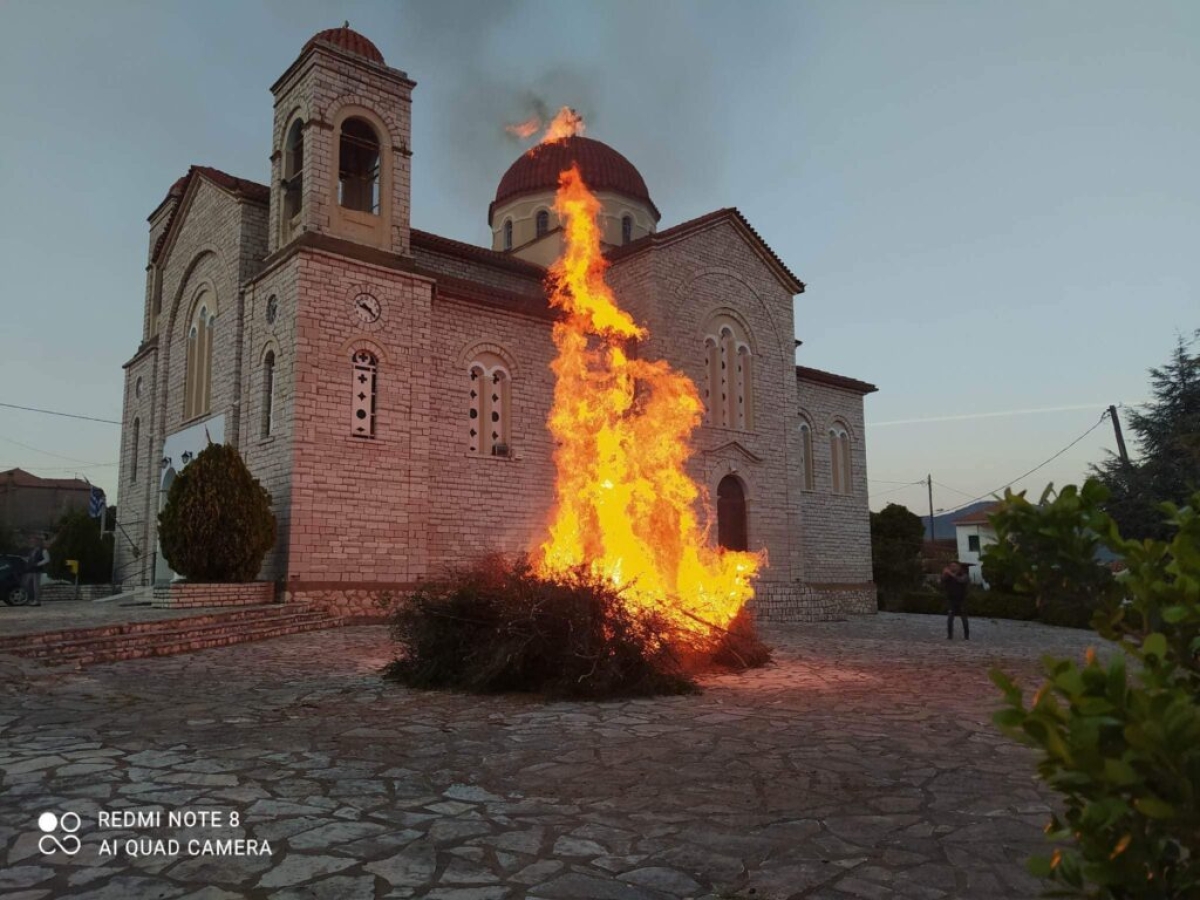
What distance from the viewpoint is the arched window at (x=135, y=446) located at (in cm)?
2295

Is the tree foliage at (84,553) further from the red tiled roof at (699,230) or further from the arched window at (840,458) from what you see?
the arched window at (840,458)

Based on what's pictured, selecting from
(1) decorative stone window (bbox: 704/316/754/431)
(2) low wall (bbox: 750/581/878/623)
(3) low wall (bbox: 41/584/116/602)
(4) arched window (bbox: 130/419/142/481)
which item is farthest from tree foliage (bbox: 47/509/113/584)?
(2) low wall (bbox: 750/581/878/623)

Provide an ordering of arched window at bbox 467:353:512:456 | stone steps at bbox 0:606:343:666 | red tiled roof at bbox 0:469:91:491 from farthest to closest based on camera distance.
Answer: red tiled roof at bbox 0:469:91:491 < arched window at bbox 467:353:512:456 < stone steps at bbox 0:606:343:666

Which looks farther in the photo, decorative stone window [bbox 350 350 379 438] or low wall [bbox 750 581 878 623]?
low wall [bbox 750 581 878 623]

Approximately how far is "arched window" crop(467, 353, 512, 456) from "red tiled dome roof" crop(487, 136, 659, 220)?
9920 mm

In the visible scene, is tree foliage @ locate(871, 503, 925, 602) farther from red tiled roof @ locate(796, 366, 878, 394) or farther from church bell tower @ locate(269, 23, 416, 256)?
church bell tower @ locate(269, 23, 416, 256)

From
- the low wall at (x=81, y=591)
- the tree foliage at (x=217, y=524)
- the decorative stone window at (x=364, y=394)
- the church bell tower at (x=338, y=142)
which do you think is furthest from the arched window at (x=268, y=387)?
the low wall at (x=81, y=591)

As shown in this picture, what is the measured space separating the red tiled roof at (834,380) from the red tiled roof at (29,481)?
2213 inches

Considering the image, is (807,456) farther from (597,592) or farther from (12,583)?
(12,583)

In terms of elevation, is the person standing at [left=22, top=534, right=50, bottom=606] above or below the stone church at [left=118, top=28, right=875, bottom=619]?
below

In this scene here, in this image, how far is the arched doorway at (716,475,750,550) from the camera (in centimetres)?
2159

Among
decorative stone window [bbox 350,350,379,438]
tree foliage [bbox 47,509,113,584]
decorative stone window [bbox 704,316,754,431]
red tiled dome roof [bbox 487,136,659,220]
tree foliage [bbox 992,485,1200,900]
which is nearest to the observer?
tree foliage [bbox 992,485,1200,900]

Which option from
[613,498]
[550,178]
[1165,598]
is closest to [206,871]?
[1165,598]

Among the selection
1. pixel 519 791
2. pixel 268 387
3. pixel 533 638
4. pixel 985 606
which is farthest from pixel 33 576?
pixel 985 606
